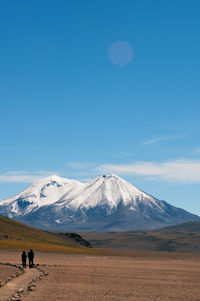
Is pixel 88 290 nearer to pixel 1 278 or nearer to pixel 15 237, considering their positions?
pixel 1 278

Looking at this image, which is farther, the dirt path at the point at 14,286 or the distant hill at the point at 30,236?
the distant hill at the point at 30,236

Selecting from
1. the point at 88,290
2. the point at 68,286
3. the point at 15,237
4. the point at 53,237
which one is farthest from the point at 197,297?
the point at 53,237

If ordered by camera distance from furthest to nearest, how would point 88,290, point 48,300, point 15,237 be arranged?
point 15,237 → point 88,290 → point 48,300

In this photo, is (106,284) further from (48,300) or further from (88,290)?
(48,300)

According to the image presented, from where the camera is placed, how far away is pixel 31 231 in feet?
613

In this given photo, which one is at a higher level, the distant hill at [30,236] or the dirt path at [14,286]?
the distant hill at [30,236]

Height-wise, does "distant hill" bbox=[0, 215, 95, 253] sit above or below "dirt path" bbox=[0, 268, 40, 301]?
above

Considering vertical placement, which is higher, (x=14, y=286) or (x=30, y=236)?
(x=30, y=236)

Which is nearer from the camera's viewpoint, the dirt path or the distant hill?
Result: the dirt path

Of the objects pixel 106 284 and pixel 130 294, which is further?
pixel 106 284

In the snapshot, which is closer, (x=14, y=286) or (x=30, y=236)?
(x=14, y=286)

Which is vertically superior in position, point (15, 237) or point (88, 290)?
point (15, 237)

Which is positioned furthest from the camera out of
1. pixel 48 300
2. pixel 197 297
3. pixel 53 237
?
pixel 53 237

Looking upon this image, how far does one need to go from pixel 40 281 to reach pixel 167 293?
11.1m
